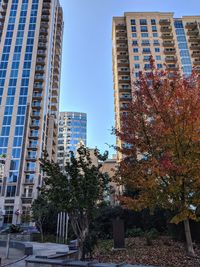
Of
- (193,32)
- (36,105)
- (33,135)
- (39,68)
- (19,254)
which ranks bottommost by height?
(19,254)

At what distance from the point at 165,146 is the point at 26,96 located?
56.3 metres

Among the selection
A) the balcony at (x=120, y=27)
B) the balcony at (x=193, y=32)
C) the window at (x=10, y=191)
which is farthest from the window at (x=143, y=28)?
the window at (x=10, y=191)

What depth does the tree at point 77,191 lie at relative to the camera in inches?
309

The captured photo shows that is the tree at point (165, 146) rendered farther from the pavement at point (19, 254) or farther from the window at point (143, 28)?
the window at point (143, 28)

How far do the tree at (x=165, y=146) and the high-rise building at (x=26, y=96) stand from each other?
41700mm

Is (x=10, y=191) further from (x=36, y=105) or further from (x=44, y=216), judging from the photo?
(x=44, y=216)

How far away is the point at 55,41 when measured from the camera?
7844 cm

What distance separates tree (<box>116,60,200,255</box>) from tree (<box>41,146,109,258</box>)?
157cm

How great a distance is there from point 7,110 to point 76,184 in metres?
55.5

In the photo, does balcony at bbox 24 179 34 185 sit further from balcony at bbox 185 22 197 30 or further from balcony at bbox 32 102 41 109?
balcony at bbox 185 22 197 30

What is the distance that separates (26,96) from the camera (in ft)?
197

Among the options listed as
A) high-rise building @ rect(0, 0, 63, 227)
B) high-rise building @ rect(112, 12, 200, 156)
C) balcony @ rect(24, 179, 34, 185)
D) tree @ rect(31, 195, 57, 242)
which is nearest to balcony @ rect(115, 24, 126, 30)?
high-rise building @ rect(112, 12, 200, 156)

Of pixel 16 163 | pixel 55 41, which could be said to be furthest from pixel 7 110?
pixel 55 41

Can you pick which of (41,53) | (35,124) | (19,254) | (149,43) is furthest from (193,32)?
(19,254)
